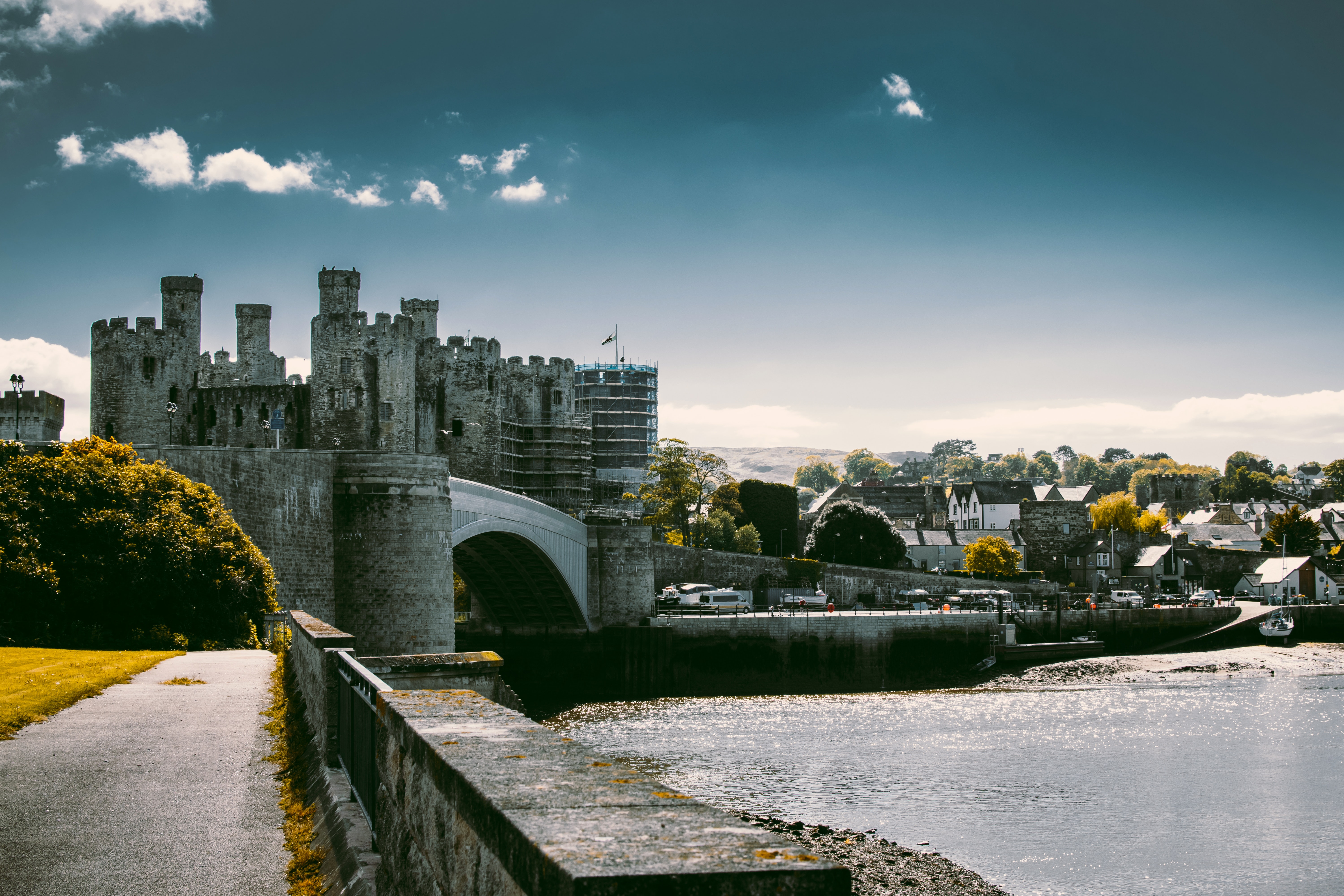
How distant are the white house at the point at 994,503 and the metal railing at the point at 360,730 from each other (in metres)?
81.3

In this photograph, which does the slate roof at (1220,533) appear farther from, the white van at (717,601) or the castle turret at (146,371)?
the castle turret at (146,371)

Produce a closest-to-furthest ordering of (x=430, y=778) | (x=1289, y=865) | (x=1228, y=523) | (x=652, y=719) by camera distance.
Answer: (x=430, y=778) < (x=1289, y=865) < (x=652, y=719) < (x=1228, y=523)

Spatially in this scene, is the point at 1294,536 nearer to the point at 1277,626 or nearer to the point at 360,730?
the point at 1277,626

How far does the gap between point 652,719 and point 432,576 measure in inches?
409

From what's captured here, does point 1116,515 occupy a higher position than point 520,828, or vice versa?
point 1116,515

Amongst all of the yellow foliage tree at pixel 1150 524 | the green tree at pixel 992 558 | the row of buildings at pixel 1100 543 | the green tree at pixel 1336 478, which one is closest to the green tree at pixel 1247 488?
the green tree at pixel 1336 478

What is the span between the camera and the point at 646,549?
4647 cm

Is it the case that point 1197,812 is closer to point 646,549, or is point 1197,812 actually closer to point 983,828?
point 983,828

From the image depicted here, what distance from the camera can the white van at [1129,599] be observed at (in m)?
60.4

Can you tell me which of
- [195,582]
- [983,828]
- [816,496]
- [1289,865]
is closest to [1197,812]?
[1289,865]

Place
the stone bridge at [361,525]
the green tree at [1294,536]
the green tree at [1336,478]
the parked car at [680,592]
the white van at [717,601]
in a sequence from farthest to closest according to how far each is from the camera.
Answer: the green tree at [1336,478] < the green tree at [1294,536] < the parked car at [680,592] < the white van at [717,601] < the stone bridge at [361,525]

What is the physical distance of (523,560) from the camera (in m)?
41.6

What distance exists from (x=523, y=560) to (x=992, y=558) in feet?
124

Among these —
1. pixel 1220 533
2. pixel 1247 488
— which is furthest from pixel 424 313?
pixel 1247 488
